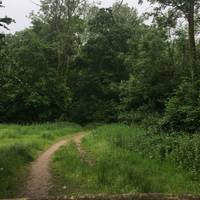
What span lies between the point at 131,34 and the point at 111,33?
2269 mm

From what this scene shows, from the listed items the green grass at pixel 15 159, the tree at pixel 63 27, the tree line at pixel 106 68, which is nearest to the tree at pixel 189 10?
the tree line at pixel 106 68

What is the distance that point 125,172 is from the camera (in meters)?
12.5

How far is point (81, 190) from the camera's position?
11422mm

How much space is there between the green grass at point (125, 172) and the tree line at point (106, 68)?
5.26m

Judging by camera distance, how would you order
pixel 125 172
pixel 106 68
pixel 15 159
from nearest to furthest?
pixel 125 172 → pixel 15 159 → pixel 106 68

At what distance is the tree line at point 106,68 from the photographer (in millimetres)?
28094

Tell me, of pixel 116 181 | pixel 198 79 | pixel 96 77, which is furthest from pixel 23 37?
pixel 116 181

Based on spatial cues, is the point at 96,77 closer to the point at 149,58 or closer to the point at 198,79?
the point at 149,58

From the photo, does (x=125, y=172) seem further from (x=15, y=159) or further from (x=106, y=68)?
(x=106, y=68)

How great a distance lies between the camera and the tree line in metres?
28.1

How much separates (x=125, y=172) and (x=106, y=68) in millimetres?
34720

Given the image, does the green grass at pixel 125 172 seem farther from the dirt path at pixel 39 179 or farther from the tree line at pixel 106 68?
the tree line at pixel 106 68

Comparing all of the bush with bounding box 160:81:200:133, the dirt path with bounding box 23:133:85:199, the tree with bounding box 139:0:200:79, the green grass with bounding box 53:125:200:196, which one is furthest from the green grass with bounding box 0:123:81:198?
the tree with bounding box 139:0:200:79

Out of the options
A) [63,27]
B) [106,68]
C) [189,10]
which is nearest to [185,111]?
[189,10]
